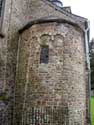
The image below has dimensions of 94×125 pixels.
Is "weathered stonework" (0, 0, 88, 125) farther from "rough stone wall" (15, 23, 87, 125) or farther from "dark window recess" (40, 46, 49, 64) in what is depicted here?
"dark window recess" (40, 46, 49, 64)

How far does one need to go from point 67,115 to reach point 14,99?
2.63 metres

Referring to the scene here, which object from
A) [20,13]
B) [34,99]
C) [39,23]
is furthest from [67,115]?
[20,13]

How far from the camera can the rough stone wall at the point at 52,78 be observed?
955 cm

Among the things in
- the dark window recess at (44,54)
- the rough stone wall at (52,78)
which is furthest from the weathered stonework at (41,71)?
the dark window recess at (44,54)

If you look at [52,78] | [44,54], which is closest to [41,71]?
[52,78]

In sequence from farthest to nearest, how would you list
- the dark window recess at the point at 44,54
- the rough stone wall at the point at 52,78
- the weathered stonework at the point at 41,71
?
the dark window recess at the point at 44,54 < the weathered stonework at the point at 41,71 < the rough stone wall at the point at 52,78

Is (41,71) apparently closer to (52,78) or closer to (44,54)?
(52,78)

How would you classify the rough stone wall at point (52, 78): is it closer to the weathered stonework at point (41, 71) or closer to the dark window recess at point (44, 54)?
the weathered stonework at point (41, 71)

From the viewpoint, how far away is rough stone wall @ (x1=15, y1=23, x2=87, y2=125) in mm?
9555

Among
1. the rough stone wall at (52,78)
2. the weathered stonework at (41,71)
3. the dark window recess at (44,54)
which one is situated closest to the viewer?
the rough stone wall at (52,78)

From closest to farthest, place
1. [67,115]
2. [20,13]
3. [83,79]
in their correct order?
[67,115] → [83,79] → [20,13]

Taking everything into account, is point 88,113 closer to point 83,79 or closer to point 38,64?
point 83,79

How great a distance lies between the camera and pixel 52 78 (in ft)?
32.3

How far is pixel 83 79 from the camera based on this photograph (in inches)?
436
